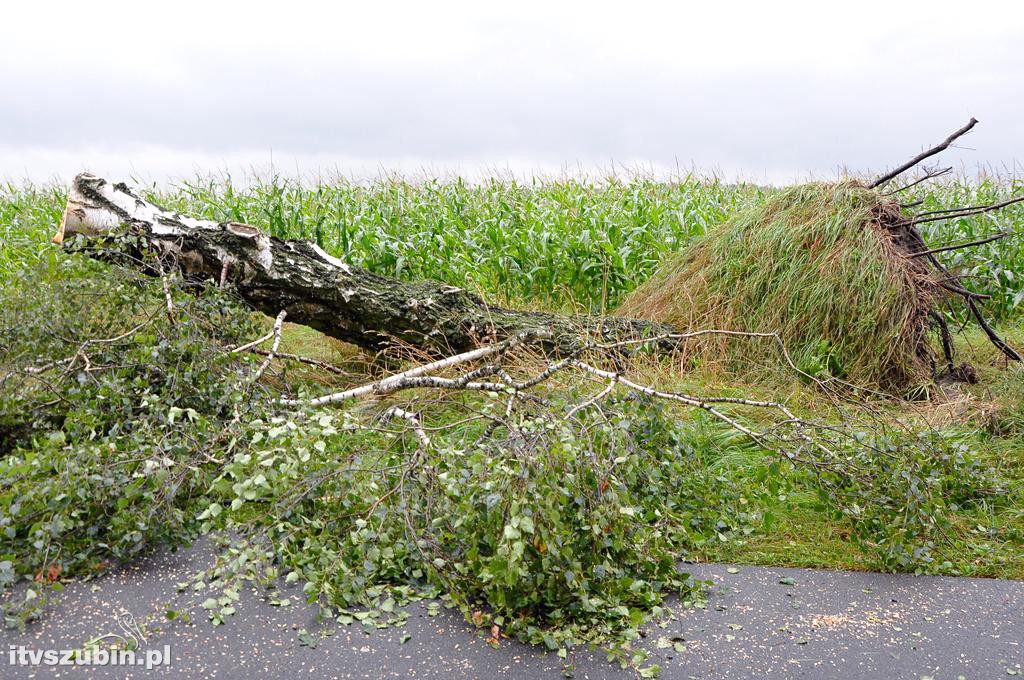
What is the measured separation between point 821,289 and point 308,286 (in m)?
4.17

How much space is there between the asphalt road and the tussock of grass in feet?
9.95

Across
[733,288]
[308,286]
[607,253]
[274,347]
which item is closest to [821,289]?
[733,288]

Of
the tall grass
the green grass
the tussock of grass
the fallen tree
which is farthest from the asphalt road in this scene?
the tall grass

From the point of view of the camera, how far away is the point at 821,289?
703 centimetres

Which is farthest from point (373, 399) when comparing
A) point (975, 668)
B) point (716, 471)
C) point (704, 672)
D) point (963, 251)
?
point (963, 251)

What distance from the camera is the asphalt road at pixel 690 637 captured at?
3426 millimetres

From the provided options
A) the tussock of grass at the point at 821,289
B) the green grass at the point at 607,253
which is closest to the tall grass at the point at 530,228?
the green grass at the point at 607,253

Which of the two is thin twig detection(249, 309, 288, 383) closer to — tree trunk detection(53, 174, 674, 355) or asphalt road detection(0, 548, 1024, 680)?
tree trunk detection(53, 174, 674, 355)

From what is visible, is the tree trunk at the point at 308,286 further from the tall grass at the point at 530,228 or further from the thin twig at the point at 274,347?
the tall grass at the point at 530,228

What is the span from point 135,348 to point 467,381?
84.2 inches

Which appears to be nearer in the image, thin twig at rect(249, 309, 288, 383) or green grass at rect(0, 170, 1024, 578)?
green grass at rect(0, 170, 1024, 578)

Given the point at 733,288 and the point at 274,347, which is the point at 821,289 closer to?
the point at 733,288

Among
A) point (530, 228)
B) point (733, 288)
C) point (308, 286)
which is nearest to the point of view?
point (308, 286)

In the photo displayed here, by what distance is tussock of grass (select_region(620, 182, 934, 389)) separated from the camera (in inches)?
273
